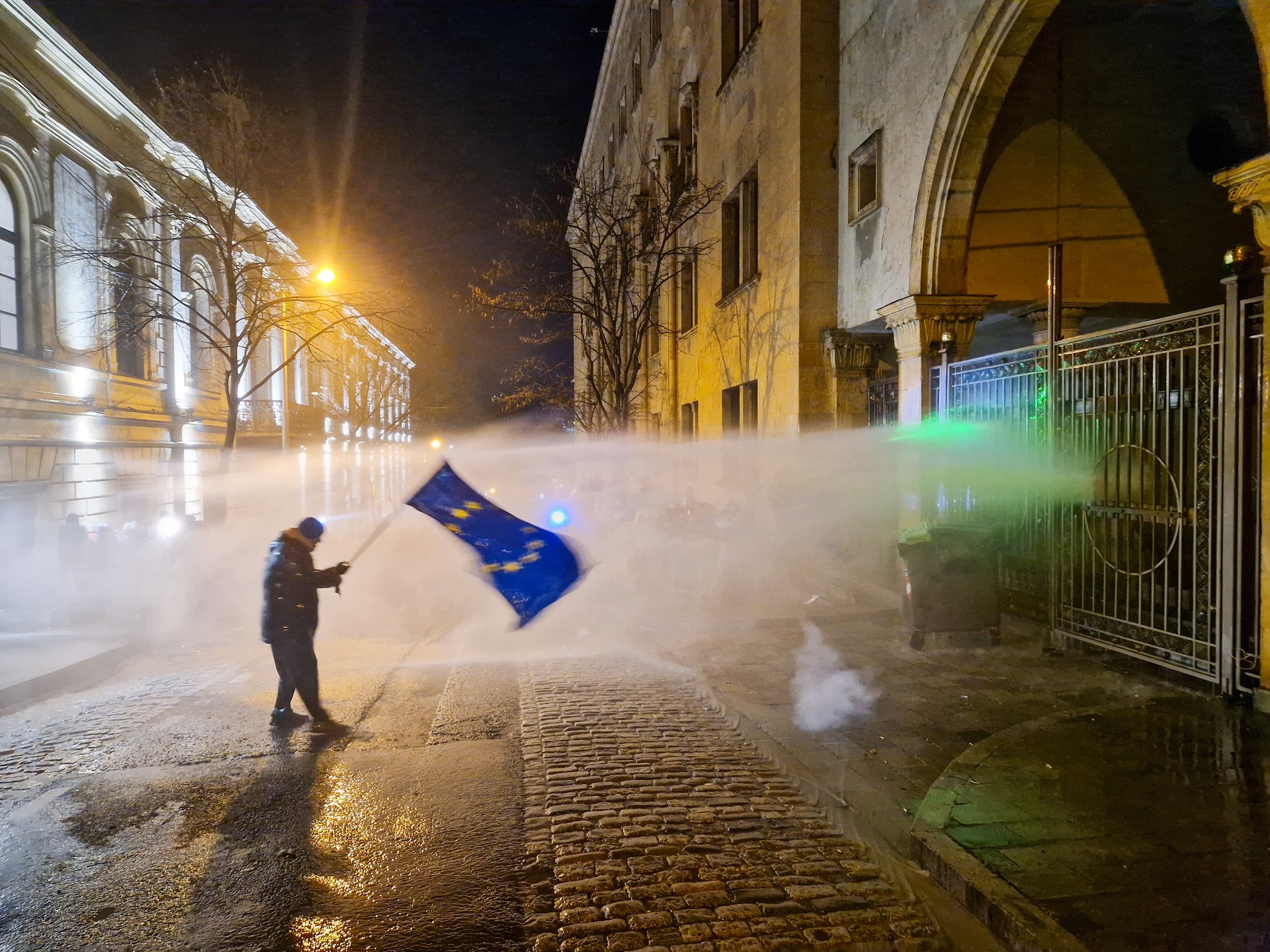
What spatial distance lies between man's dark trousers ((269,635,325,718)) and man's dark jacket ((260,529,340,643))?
0.04 meters

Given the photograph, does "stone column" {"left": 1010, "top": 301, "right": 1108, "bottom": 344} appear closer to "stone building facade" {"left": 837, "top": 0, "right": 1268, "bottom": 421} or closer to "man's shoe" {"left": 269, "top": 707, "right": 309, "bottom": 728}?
"stone building facade" {"left": 837, "top": 0, "right": 1268, "bottom": 421}

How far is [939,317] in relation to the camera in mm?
9516

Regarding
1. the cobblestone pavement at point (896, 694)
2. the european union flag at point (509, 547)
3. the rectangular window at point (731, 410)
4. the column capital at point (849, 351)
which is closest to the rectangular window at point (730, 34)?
the rectangular window at point (731, 410)

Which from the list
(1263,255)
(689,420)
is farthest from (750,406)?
(1263,255)

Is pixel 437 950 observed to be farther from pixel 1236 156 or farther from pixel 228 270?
pixel 228 270

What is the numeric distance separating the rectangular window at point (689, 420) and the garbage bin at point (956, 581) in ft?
37.6

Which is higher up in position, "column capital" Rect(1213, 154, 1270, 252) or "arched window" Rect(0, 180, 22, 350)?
"arched window" Rect(0, 180, 22, 350)

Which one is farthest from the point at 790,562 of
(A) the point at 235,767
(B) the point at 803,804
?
(A) the point at 235,767

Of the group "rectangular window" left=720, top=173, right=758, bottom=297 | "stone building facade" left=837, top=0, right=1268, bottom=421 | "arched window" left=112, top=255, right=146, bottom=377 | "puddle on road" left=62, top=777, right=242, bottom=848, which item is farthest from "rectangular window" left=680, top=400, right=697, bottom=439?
"puddle on road" left=62, top=777, right=242, bottom=848

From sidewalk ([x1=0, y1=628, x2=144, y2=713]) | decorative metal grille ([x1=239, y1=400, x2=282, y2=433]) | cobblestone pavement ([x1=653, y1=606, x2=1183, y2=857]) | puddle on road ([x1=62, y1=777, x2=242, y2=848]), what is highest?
decorative metal grille ([x1=239, y1=400, x2=282, y2=433])

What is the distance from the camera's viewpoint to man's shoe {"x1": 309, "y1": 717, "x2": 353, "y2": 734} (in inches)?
242

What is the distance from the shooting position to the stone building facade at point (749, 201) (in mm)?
11875

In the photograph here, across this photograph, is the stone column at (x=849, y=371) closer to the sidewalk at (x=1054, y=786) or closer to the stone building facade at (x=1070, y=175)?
the stone building facade at (x=1070, y=175)

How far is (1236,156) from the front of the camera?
10.2 m
